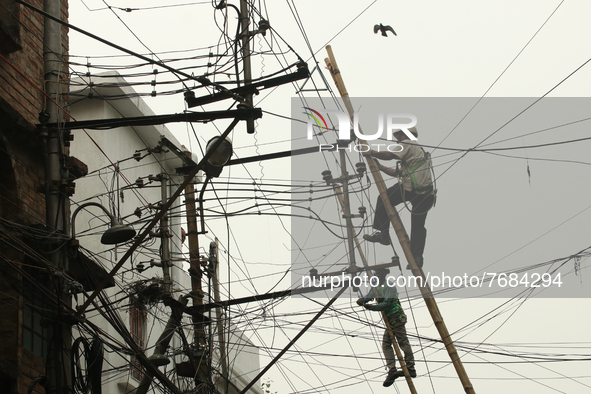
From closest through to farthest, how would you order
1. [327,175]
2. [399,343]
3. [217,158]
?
[217,158], [399,343], [327,175]

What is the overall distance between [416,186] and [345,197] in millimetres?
1154

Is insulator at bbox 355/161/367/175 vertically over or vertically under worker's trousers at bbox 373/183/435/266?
over

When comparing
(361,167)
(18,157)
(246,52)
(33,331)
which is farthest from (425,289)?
(18,157)

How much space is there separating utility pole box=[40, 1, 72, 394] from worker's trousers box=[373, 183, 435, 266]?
547cm

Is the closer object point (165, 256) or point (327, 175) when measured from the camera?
point (165, 256)

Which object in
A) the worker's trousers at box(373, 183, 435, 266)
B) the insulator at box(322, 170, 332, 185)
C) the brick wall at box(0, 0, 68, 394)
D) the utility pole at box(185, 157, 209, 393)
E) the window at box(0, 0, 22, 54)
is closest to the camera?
the brick wall at box(0, 0, 68, 394)

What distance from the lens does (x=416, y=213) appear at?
11234 mm

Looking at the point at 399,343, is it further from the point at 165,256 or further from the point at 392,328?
the point at 165,256

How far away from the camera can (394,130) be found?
446 inches

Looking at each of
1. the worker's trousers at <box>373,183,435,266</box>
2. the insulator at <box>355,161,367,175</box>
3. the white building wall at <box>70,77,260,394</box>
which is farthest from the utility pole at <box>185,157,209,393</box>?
the worker's trousers at <box>373,183,435,266</box>

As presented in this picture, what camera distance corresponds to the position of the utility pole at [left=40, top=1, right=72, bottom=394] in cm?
702

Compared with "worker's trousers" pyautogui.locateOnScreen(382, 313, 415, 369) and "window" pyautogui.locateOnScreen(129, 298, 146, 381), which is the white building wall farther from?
"worker's trousers" pyautogui.locateOnScreen(382, 313, 415, 369)

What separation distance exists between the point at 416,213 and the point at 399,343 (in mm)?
2125

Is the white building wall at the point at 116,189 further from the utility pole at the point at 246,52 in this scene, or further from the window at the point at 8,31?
the window at the point at 8,31
